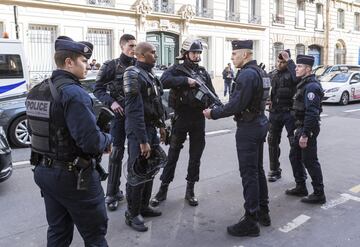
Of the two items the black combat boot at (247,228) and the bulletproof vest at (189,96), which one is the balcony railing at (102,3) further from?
the black combat boot at (247,228)

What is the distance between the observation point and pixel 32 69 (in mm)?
17109

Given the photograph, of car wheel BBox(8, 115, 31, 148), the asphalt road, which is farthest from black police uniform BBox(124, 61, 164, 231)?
car wheel BBox(8, 115, 31, 148)

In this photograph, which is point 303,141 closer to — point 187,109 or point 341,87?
point 187,109

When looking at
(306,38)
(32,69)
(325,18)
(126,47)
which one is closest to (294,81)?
(126,47)

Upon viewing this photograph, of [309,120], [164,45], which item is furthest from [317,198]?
[164,45]

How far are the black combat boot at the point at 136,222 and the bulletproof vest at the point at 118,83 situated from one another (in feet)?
4.34

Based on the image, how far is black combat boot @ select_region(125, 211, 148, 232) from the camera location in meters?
4.15

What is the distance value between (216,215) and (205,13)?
20006mm

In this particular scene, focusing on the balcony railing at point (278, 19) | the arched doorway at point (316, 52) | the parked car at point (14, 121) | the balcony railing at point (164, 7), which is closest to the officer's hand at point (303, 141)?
the parked car at point (14, 121)

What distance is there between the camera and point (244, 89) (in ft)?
12.9

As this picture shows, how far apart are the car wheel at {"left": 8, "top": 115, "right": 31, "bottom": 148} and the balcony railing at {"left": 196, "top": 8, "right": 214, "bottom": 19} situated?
16156mm

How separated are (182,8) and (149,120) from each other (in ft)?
60.5

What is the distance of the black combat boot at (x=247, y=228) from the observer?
4.06m

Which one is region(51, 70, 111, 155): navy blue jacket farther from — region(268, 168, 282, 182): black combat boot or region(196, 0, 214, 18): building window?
region(196, 0, 214, 18): building window
